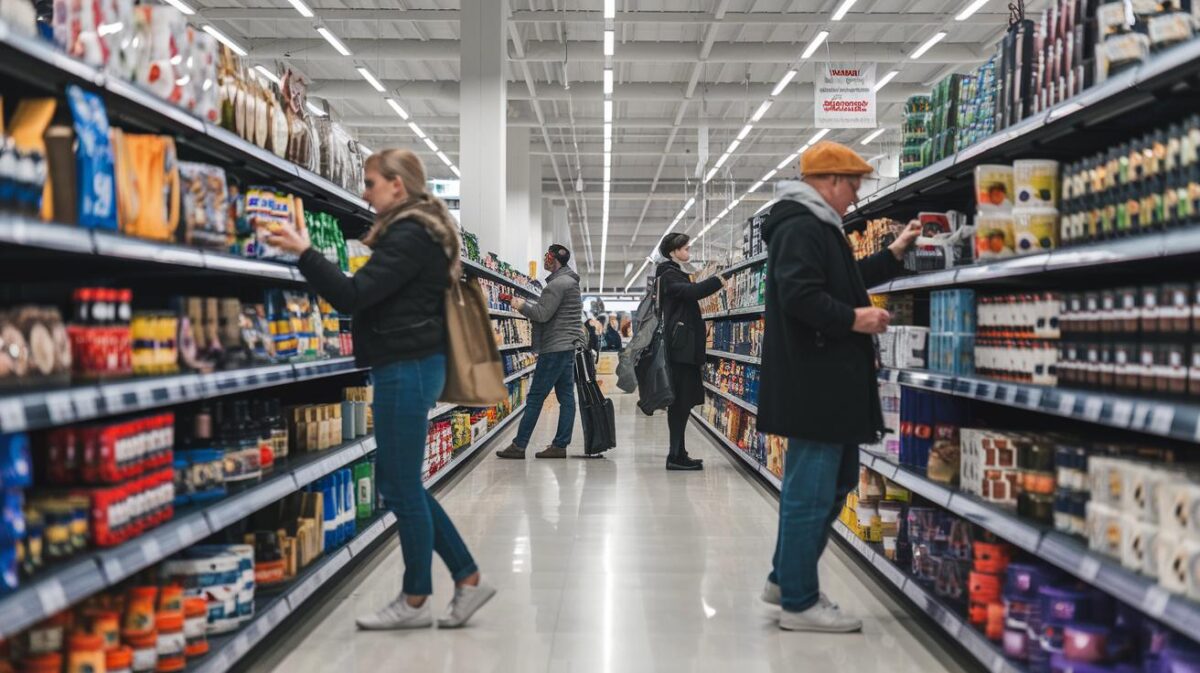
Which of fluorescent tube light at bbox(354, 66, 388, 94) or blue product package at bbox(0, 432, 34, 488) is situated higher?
fluorescent tube light at bbox(354, 66, 388, 94)

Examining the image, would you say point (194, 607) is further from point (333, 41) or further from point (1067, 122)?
point (333, 41)

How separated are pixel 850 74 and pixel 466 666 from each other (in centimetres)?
1056

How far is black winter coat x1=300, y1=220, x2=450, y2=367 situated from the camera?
282 centimetres

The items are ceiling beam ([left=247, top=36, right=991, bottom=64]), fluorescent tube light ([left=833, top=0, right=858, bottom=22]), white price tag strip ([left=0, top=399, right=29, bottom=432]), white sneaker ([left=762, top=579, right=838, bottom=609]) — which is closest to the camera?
white price tag strip ([left=0, top=399, right=29, bottom=432])

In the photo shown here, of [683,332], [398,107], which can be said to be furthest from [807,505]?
[398,107]

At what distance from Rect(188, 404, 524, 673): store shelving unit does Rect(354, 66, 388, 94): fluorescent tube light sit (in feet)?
34.2

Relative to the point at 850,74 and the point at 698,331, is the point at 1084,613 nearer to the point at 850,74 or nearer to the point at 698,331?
the point at 698,331

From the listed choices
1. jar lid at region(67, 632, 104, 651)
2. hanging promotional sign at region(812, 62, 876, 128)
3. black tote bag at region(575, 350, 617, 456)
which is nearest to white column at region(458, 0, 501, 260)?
black tote bag at region(575, 350, 617, 456)

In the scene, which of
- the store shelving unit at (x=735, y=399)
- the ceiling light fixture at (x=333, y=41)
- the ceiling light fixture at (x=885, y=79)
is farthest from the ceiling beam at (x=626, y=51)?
the store shelving unit at (x=735, y=399)

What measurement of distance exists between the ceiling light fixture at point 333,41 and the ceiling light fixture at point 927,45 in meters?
7.64

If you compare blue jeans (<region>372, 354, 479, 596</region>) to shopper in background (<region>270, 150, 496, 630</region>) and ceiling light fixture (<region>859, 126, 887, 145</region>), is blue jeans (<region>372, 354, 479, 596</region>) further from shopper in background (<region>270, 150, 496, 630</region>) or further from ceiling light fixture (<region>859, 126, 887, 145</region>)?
ceiling light fixture (<region>859, 126, 887, 145</region>)

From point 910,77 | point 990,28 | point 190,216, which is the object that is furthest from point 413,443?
point 910,77

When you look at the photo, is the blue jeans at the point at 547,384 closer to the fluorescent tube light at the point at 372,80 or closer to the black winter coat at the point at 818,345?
the black winter coat at the point at 818,345

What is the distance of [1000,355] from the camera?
2.82m
